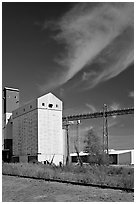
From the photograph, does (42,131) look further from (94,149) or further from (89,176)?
(89,176)

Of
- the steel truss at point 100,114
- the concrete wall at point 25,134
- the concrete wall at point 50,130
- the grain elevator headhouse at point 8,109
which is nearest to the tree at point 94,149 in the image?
the concrete wall at point 50,130

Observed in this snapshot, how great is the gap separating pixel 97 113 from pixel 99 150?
54.7ft

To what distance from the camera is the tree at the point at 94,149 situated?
25.9 m

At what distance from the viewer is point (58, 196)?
22.5ft

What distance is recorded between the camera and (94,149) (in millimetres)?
28875

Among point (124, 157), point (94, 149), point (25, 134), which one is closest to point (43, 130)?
point (25, 134)

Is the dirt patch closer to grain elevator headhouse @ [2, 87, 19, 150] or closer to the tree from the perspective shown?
the tree

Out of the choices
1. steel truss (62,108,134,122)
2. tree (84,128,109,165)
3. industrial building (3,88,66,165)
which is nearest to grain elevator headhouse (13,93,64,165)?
industrial building (3,88,66,165)

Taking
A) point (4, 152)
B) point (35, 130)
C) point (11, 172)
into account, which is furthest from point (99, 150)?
point (4, 152)

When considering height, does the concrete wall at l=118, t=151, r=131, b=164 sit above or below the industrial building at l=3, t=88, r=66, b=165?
below

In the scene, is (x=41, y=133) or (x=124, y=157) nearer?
(x=41, y=133)

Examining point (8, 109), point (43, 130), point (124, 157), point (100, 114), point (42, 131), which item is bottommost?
point (124, 157)

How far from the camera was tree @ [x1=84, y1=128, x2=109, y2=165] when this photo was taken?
25.9 metres

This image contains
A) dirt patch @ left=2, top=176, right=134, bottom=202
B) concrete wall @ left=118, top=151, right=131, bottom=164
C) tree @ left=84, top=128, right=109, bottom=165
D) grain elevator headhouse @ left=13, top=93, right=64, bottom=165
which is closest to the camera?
dirt patch @ left=2, top=176, right=134, bottom=202
